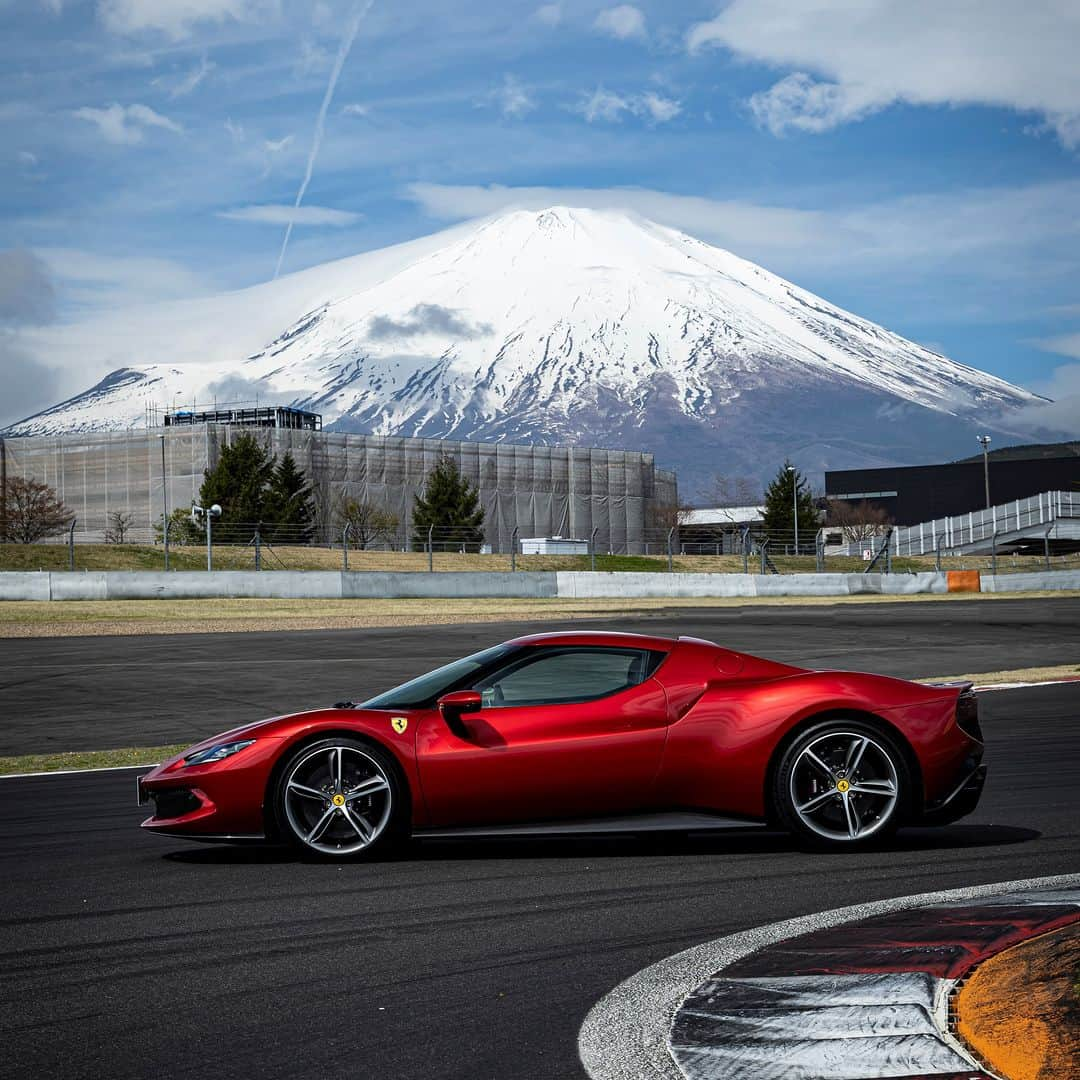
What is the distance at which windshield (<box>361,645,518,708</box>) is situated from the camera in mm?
7395

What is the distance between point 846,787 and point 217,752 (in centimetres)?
317

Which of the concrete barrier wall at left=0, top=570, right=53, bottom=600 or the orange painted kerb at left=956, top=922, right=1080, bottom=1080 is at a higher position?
the concrete barrier wall at left=0, top=570, right=53, bottom=600

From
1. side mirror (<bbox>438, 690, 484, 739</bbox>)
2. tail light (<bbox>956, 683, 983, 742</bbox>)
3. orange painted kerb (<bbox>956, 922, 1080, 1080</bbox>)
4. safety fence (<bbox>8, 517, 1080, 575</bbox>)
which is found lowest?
orange painted kerb (<bbox>956, 922, 1080, 1080</bbox>)

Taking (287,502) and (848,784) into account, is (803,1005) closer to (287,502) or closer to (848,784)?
(848,784)

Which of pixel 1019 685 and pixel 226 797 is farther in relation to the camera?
pixel 1019 685

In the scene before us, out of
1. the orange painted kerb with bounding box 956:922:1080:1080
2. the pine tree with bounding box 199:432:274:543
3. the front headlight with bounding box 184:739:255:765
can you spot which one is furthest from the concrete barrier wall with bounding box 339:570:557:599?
the pine tree with bounding box 199:432:274:543

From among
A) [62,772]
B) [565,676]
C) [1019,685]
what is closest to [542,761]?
[565,676]

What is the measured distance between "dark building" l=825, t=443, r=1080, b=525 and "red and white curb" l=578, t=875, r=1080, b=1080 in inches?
4778

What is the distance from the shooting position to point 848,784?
7.30m

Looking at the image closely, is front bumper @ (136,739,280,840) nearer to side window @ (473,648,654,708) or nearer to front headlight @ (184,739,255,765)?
front headlight @ (184,739,255,765)

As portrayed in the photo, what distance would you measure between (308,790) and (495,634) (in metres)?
19.3

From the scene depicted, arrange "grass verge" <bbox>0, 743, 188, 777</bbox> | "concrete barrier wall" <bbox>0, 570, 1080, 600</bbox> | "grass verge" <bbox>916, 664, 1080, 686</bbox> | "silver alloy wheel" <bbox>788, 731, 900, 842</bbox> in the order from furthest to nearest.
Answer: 1. "concrete barrier wall" <bbox>0, 570, 1080, 600</bbox>
2. "grass verge" <bbox>916, 664, 1080, 686</bbox>
3. "grass verge" <bbox>0, 743, 188, 777</bbox>
4. "silver alloy wheel" <bbox>788, 731, 900, 842</bbox>

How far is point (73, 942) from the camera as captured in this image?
5629mm

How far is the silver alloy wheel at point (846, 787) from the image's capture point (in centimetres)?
727
